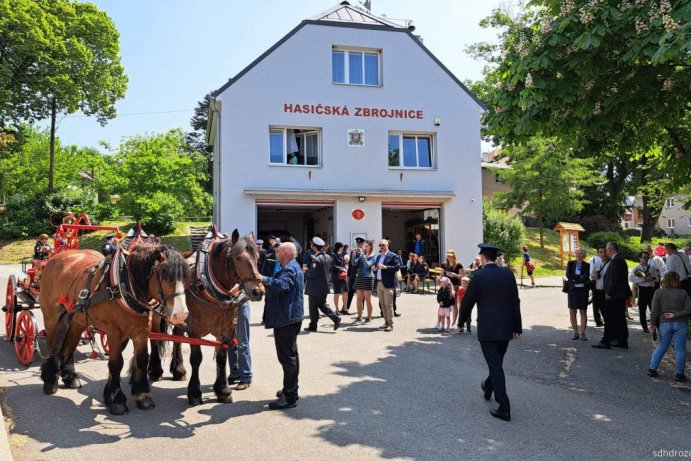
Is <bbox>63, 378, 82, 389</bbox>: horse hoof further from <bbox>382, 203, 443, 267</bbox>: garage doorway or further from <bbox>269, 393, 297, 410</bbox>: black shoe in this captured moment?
<bbox>382, 203, 443, 267</bbox>: garage doorway

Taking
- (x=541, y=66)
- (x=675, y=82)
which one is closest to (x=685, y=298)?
(x=675, y=82)

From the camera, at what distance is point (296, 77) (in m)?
20.1

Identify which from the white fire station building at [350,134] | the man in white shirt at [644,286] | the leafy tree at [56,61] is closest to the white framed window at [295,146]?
the white fire station building at [350,134]

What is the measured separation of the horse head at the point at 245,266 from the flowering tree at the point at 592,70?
3899mm

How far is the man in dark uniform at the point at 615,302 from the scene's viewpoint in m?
9.58

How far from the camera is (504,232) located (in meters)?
27.1

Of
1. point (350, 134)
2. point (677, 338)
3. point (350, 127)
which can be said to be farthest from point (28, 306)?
point (350, 127)

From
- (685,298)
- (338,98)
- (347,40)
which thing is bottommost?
(685,298)

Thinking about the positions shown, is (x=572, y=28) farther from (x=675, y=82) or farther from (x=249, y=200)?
(x=249, y=200)

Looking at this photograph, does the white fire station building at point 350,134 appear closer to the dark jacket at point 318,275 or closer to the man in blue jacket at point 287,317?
the dark jacket at point 318,275

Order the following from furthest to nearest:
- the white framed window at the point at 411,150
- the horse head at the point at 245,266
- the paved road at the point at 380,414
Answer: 1. the white framed window at the point at 411,150
2. the horse head at the point at 245,266
3. the paved road at the point at 380,414

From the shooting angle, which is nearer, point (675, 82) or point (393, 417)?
point (393, 417)

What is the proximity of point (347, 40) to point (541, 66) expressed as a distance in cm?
1564

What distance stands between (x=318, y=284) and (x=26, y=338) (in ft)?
18.3
